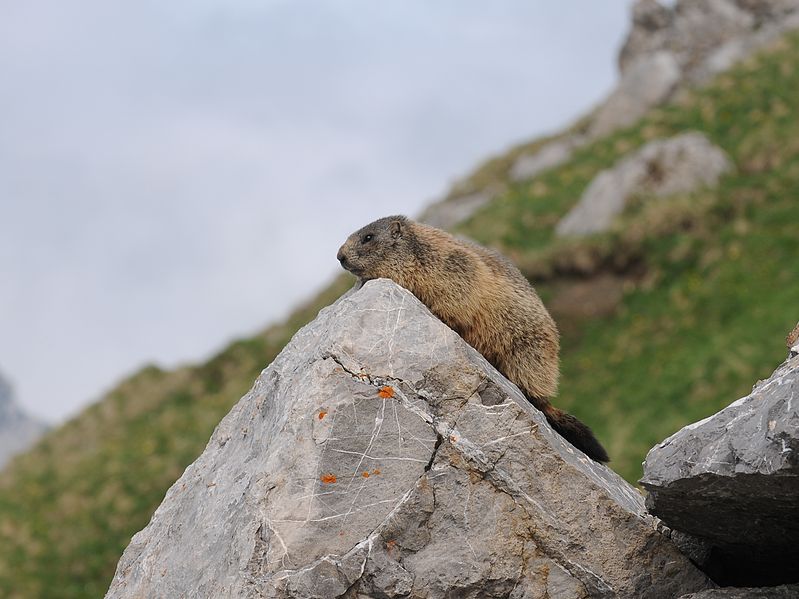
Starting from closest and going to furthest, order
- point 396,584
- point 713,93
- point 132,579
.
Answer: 1. point 396,584
2. point 132,579
3. point 713,93

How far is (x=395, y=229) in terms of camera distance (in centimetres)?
873

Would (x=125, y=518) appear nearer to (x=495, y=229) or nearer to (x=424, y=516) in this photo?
(x=495, y=229)

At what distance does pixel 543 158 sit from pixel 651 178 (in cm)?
1674

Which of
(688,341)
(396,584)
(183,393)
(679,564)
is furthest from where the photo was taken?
(183,393)

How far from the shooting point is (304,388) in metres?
6.81

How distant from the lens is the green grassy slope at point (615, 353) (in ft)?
64.2

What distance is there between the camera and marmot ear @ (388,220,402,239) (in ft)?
28.5

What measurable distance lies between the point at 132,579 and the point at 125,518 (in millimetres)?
14513

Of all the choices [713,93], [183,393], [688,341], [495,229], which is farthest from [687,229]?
[183,393]

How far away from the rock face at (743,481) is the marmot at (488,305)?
4.78 feet

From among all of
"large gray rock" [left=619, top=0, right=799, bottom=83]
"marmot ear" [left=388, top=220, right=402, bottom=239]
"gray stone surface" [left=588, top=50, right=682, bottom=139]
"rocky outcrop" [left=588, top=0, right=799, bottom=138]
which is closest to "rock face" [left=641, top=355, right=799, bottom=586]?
"marmot ear" [left=388, top=220, right=402, bottom=239]

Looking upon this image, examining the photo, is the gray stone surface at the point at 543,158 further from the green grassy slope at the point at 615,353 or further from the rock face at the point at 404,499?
the rock face at the point at 404,499

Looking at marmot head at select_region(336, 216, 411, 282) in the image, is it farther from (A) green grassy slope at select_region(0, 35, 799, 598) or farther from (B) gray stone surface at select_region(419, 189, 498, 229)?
(B) gray stone surface at select_region(419, 189, 498, 229)

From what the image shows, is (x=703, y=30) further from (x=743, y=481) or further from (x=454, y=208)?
(x=743, y=481)
